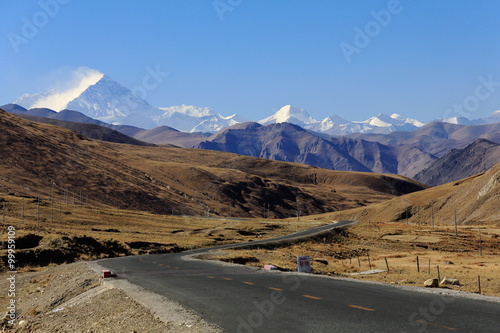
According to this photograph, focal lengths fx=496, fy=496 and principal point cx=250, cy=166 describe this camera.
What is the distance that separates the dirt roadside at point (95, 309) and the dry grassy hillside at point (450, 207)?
342 feet

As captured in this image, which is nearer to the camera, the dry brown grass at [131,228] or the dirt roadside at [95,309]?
the dirt roadside at [95,309]

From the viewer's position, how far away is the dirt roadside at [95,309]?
53.4 feet

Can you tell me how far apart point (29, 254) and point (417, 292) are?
3862 cm

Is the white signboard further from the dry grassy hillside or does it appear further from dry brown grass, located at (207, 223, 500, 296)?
the dry grassy hillside

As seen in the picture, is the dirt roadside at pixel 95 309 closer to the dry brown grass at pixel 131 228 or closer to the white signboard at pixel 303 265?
the white signboard at pixel 303 265

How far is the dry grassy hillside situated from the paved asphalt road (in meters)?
99.9

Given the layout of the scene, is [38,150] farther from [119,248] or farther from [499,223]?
[499,223]

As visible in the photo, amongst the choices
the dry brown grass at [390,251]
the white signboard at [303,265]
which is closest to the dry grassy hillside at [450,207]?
the dry brown grass at [390,251]

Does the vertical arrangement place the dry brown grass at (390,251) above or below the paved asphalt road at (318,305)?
below

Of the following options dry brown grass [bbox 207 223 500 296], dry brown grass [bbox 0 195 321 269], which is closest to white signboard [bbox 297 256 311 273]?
dry brown grass [bbox 207 223 500 296]

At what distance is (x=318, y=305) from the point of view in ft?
61.7

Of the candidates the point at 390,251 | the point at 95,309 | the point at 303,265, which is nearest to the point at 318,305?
the point at 95,309

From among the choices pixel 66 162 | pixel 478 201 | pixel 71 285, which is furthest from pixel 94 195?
pixel 71 285

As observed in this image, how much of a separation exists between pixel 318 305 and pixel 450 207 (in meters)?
136
